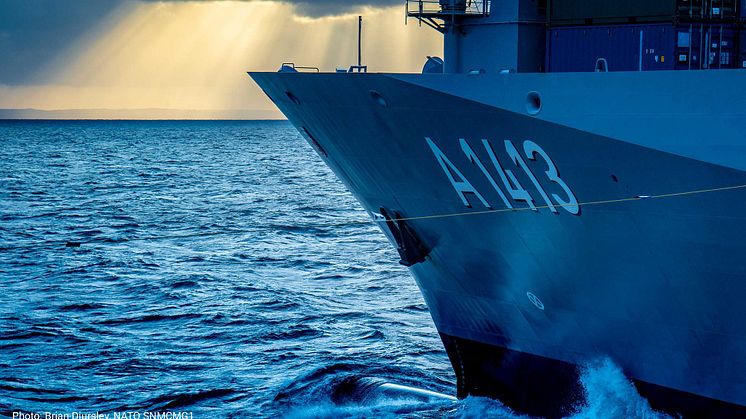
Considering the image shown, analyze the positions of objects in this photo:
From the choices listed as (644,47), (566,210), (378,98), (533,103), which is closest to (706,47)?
(644,47)

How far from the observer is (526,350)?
18.4 metres

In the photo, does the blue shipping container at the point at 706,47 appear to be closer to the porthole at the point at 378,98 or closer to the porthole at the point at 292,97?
the porthole at the point at 378,98

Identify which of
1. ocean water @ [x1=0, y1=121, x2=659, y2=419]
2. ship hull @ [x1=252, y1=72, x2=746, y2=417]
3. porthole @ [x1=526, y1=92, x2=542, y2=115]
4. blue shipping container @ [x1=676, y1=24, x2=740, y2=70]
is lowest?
ocean water @ [x1=0, y1=121, x2=659, y2=419]

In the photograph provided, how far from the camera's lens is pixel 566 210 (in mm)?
15492

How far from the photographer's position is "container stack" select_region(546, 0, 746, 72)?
16.2 metres

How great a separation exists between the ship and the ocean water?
1.17 m

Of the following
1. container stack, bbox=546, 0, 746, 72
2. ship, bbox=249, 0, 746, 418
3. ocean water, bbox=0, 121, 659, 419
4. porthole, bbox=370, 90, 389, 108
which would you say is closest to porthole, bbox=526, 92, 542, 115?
ship, bbox=249, 0, 746, 418

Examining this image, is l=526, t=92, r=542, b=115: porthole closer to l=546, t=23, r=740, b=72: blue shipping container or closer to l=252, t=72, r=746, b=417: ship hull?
l=252, t=72, r=746, b=417: ship hull

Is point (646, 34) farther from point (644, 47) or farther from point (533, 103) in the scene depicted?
point (533, 103)

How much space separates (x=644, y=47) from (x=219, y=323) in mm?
14695

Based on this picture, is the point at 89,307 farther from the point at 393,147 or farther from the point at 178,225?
the point at 178,225

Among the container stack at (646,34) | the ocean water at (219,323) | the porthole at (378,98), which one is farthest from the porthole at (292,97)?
the ocean water at (219,323)

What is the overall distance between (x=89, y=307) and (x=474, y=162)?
16136 mm

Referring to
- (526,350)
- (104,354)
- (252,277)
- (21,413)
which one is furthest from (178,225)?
(526,350)
